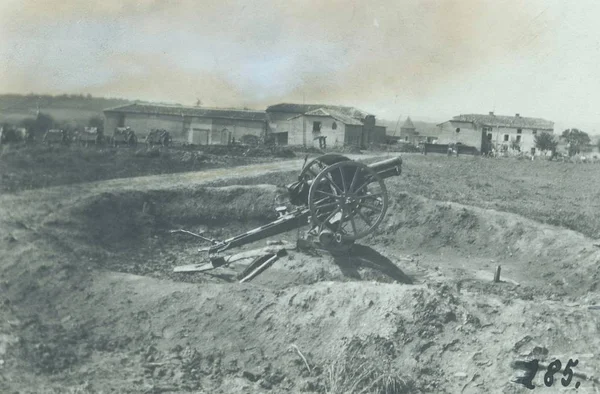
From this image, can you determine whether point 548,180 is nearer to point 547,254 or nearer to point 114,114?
point 547,254

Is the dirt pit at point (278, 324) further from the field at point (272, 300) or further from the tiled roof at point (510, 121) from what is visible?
the tiled roof at point (510, 121)

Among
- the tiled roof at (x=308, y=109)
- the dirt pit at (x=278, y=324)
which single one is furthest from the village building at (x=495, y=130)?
the dirt pit at (x=278, y=324)

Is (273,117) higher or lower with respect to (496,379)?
higher

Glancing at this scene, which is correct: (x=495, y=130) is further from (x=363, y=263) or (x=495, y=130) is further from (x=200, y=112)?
(x=363, y=263)

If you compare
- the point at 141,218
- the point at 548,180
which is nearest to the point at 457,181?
the point at 548,180

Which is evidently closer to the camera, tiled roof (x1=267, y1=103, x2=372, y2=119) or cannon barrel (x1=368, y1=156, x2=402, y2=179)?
cannon barrel (x1=368, y1=156, x2=402, y2=179)

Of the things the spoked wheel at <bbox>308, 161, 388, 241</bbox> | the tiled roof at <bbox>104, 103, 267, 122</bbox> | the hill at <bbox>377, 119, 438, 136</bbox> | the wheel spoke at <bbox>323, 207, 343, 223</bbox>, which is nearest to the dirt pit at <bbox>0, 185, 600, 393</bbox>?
the spoked wheel at <bbox>308, 161, 388, 241</bbox>

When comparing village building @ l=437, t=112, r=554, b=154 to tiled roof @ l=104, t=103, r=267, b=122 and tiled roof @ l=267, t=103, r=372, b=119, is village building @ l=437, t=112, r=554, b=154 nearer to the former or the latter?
tiled roof @ l=267, t=103, r=372, b=119
